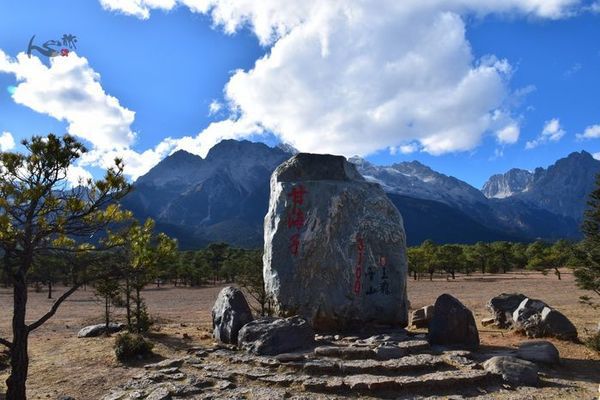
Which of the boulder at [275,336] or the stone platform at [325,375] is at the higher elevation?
the boulder at [275,336]

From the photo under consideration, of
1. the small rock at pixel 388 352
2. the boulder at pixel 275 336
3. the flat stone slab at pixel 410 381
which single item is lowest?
the flat stone slab at pixel 410 381

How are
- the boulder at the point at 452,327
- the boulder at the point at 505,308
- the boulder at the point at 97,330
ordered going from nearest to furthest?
the boulder at the point at 452,327 → the boulder at the point at 505,308 → the boulder at the point at 97,330

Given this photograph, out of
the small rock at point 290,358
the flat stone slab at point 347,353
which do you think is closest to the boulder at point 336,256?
the flat stone slab at point 347,353

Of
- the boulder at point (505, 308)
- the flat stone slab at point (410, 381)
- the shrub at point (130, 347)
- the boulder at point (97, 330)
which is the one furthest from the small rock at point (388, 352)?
the boulder at point (97, 330)

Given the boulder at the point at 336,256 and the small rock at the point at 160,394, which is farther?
the boulder at the point at 336,256

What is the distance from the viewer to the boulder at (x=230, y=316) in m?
18.1

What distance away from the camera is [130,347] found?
16.3 meters

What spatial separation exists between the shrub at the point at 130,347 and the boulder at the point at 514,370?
11.6m

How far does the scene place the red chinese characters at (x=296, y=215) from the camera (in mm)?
19734

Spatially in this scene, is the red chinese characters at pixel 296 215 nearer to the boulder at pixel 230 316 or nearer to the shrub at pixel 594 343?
the boulder at pixel 230 316

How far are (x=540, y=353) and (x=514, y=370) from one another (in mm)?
2546

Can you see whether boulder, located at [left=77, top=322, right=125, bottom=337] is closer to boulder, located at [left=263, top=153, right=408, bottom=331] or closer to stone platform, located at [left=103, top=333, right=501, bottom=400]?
stone platform, located at [left=103, top=333, right=501, bottom=400]

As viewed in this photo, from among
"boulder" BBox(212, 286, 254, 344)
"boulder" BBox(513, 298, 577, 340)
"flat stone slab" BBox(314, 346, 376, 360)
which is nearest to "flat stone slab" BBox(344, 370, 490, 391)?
"flat stone slab" BBox(314, 346, 376, 360)

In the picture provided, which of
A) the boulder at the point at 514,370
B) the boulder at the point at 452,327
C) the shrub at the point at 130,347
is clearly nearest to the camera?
the boulder at the point at 514,370
